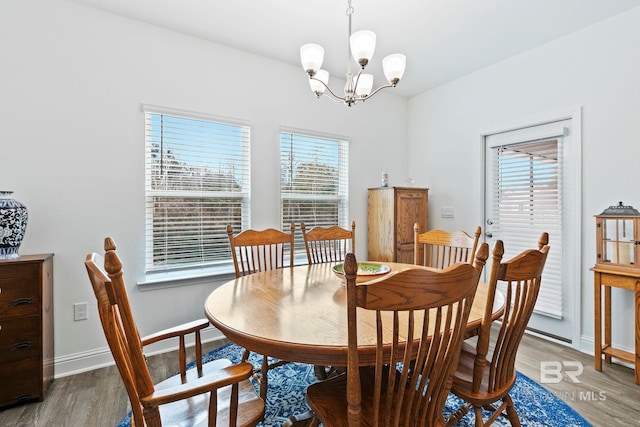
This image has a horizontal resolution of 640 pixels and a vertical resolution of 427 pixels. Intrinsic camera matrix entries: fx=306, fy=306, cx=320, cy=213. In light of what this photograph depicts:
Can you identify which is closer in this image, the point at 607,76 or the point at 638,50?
the point at 638,50

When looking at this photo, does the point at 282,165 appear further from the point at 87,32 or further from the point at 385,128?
the point at 87,32

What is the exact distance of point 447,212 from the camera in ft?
12.5

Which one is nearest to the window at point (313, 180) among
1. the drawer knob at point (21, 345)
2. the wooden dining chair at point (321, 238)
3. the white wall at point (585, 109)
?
the wooden dining chair at point (321, 238)

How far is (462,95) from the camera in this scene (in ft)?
12.0

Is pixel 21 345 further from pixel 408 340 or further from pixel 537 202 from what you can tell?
pixel 537 202

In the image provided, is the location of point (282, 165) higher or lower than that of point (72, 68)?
lower

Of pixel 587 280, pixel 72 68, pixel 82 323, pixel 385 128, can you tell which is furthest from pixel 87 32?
pixel 587 280

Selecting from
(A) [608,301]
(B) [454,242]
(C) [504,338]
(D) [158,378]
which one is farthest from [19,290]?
(A) [608,301]

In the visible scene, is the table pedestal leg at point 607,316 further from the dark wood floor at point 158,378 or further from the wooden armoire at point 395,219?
the wooden armoire at point 395,219

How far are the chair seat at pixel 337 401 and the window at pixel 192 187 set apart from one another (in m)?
1.97

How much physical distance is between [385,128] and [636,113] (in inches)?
92.7

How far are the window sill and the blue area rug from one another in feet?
2.97

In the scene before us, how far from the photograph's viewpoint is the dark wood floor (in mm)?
1774

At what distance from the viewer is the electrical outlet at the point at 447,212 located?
3748 mm
